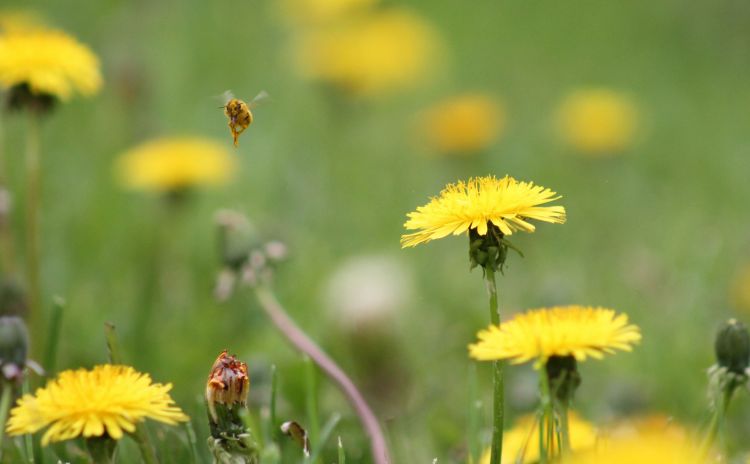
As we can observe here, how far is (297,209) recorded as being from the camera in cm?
377

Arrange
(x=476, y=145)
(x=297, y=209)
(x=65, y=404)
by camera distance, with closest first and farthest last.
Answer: (x=65, y=404), (x=297, y=209), (x=476, y=145)

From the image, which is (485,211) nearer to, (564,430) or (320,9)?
(564,430)

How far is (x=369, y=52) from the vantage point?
503cm

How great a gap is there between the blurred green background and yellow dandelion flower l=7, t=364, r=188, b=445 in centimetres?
43

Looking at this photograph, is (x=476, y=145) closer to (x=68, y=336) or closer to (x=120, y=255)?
(x=120, y=255)

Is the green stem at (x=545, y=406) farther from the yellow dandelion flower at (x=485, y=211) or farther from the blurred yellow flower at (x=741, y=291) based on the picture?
the blurred yellow flower at (x=741, y=291)

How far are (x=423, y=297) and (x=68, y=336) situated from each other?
1055 mm

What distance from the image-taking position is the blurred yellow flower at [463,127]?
171 inches

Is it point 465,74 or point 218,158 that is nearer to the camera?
point 218,158

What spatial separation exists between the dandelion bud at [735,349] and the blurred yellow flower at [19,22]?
150cm

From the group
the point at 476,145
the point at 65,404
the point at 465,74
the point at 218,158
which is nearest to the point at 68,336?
the point at 218,158

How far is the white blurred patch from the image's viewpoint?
97.1 inches

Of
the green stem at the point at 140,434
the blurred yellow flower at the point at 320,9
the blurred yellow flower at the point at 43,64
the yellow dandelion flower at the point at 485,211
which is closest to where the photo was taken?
the yellow dandelion flower at the point at 485,211

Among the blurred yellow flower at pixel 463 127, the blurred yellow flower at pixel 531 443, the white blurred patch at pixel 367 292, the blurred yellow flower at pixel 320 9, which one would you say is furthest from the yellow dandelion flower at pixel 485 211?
the blurred yellow flower at pixel 320 9
